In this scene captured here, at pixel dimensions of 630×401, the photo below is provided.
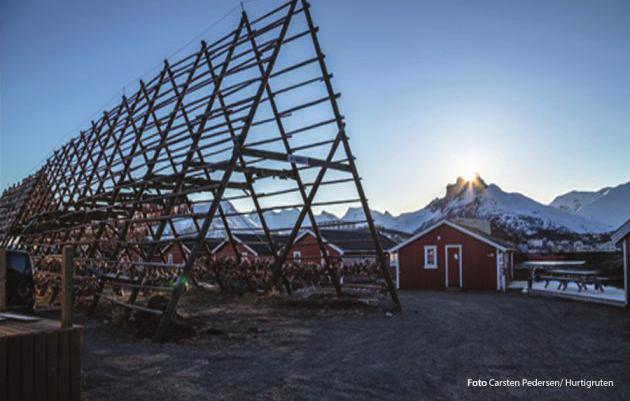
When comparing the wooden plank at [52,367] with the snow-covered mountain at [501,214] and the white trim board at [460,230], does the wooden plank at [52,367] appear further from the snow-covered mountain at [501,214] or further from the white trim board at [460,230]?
the snow-covered mountain at [501,214]

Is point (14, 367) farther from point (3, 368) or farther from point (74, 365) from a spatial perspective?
point (74, 365)

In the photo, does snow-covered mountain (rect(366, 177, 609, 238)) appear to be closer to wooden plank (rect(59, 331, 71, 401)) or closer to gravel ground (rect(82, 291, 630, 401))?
gravel ground (rect(82, 291, 630, 401))

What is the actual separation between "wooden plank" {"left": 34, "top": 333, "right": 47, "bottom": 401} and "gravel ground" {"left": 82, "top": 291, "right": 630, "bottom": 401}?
4.17ft

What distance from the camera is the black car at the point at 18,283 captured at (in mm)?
9305

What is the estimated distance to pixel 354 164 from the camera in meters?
14.5

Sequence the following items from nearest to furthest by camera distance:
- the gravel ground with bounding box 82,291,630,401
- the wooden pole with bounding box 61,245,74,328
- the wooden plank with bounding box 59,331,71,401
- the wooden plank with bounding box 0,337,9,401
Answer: the wooden plank with bounding box 0,337,9,401
the wooden plank with bounding box 59,331,71,401
the wooden pole with bounding box 61,245,74,328
the gravel ground with bounding box 82,291,630,401

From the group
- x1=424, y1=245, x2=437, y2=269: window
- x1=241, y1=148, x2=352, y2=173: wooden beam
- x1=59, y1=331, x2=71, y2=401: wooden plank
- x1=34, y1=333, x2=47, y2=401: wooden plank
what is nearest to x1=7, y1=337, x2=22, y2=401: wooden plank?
x1=34, y1=333, x2=47, y2=401: wooden plank

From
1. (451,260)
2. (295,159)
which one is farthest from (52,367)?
(451,260)

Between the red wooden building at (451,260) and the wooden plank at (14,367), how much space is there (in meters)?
26.7

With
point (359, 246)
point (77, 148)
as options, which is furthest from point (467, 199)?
point (77, 148)

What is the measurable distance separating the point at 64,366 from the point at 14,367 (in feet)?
1.62

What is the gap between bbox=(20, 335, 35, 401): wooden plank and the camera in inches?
183

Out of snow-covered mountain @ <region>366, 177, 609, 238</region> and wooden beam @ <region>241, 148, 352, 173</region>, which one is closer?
wooden beam @ <region>241, 148, 352, 173</region>

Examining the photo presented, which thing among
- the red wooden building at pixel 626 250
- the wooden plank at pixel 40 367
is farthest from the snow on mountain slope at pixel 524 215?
the wooden plank at pixel 40 367
